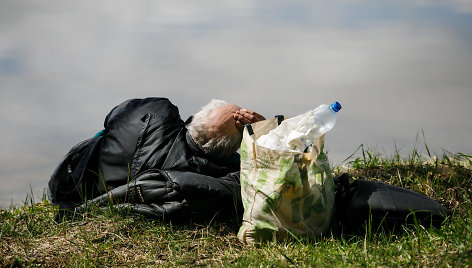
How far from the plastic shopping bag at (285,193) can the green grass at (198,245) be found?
0.38 feet

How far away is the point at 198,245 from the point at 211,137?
3.37 ft

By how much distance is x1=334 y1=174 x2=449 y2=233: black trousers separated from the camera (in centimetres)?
396

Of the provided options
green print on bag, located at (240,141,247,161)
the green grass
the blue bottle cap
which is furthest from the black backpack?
the blue bottle cap

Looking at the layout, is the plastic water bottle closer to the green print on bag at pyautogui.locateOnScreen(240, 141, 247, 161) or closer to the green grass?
the green print on bag at pyautogui.locateOnScreen(240, 141, 247, 161)

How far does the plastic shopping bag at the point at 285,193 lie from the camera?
12.0 feet

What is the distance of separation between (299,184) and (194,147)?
133 cm

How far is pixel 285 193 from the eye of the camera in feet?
12.0

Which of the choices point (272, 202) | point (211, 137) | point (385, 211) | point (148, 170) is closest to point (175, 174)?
point (148, 170)

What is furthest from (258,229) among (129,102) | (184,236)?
(129,102)

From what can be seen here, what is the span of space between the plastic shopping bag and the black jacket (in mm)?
498

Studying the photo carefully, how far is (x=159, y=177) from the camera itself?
440 centimetres

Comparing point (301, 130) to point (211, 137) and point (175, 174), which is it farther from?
point (175, 174)

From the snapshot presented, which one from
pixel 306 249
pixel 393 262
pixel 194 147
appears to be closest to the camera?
pixel 393 262

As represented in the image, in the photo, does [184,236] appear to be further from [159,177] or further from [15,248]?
[15,248]
